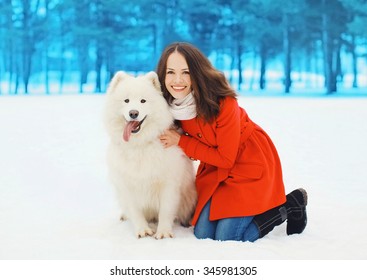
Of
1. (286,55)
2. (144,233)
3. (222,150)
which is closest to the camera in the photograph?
(222,150)

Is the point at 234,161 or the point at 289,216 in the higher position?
the point at 234,161

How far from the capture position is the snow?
7.92 feet

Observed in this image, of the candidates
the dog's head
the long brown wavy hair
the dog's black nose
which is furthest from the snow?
the long brown wavy hair

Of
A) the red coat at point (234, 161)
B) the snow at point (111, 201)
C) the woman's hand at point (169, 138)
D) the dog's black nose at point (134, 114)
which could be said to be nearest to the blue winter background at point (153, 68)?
the snow at point (111, 201)

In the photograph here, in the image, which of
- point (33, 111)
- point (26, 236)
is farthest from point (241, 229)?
point (33, 111)

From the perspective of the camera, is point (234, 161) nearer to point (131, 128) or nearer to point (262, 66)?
point (131, 128)

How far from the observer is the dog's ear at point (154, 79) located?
260cm

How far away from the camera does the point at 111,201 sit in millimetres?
3594

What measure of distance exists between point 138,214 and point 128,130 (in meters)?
0.55

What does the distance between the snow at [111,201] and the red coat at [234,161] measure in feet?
0.74

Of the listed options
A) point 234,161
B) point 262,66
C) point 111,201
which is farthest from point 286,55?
point 234,161

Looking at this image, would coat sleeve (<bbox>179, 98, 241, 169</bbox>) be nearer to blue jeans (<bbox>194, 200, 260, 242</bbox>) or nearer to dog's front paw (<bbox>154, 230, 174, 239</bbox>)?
blue jeans (<bbox>194, 200, 260, 242</bbox>)

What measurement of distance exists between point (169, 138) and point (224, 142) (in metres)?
0.33

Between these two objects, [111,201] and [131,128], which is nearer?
[131,128]
